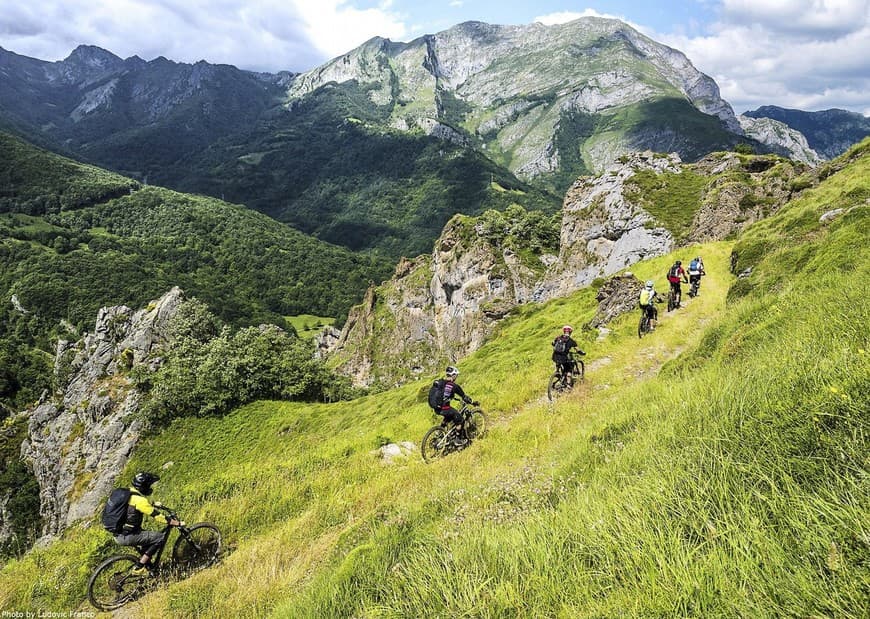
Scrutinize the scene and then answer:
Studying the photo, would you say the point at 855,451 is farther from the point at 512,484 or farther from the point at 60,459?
the point at 60,459

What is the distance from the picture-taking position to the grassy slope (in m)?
2.45

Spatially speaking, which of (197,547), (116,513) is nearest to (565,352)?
(197,547)

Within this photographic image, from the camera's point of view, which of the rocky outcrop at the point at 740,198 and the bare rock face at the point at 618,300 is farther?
the rocky outcrop at the point at 740,198

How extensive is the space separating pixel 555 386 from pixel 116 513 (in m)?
12.6

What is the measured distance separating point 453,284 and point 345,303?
136 metres

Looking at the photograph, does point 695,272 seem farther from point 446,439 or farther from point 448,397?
point 446,439

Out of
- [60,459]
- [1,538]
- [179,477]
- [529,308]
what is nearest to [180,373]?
[179,477]

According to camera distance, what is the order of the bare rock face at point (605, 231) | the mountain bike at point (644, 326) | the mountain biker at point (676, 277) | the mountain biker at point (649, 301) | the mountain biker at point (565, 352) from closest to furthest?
the mountain biker at point (565, 352) → the mountain biker at point (649, 301) → the mountain bike at point (644, 326) → the mountain biker at point (676, 277) → the bare rock face at point (605, 231)

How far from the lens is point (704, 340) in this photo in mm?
10898

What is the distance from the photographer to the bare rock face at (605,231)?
39438mm

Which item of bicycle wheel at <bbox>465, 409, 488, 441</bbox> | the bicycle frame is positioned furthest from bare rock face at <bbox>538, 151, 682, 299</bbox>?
the bicycle frame

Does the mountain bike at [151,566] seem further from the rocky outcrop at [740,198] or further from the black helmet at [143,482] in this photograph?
the rocky outcrop at [740,198]

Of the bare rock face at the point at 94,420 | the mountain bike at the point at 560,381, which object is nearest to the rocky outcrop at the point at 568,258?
the mountain bike at the point at 560,381

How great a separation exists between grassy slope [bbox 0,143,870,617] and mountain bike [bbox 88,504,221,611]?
17.4 inches
